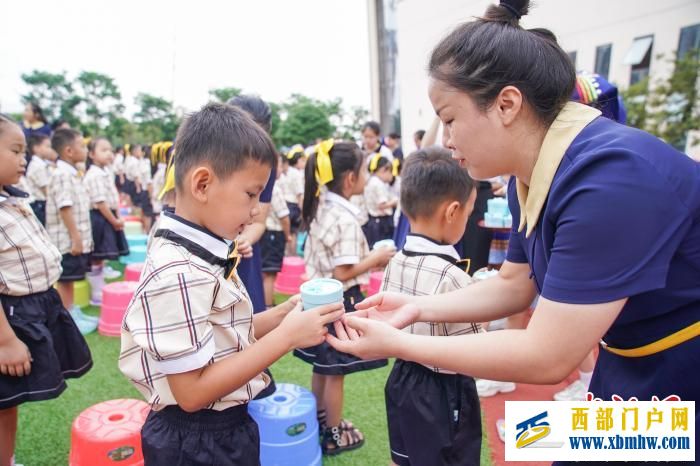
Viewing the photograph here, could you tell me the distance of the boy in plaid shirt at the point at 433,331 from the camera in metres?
1.86

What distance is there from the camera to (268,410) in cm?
229

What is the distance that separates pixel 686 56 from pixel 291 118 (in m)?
22.4

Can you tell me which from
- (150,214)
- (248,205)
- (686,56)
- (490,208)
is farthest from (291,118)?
(248,205)

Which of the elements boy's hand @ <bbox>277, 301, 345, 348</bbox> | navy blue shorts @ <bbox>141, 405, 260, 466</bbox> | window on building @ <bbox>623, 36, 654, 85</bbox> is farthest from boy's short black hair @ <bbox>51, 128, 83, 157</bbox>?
window on building @ <bbox>623, 36, 654, 85</bbox>

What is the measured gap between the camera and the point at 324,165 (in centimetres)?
305

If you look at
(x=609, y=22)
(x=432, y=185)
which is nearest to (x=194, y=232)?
(x=432, y=185)

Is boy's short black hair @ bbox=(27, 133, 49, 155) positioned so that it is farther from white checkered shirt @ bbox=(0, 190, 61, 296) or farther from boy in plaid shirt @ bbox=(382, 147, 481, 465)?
boy in plaid shirt @ bbox=(382, 147, 481, 465)

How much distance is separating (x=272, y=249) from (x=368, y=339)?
412cm

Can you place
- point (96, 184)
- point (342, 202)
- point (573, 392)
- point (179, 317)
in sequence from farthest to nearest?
point (96, 184) → point (573, 392) → point (342, 202) → point (179, 317)

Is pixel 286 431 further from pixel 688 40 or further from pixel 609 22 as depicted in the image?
pixel 609 22

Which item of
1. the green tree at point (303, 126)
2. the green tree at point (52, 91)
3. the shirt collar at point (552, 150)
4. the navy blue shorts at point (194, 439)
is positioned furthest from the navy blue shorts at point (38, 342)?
the green tree at point (52, 91)

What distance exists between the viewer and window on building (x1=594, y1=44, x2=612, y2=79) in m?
11.7

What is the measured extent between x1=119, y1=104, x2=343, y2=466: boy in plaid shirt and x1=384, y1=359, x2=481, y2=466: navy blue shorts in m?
0.65

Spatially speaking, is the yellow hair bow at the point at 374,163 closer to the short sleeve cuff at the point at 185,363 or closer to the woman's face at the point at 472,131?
the woman's face at the point at 472,131
